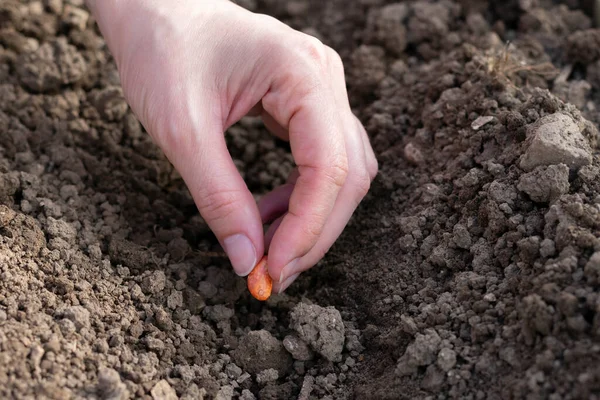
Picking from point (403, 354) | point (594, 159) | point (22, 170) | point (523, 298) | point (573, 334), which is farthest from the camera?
point (22, 170)

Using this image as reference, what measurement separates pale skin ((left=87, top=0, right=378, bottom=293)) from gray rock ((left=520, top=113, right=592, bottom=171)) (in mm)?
524

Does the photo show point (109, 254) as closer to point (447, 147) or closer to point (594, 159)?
point (447, 147)

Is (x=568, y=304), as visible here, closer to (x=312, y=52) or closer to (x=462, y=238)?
(x=462, y=238)

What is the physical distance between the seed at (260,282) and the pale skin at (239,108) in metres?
0.03

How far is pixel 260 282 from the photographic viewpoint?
2.00 metres

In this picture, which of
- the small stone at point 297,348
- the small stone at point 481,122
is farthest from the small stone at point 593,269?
the small stone at point 297,348

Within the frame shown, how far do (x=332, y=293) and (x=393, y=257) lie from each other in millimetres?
231

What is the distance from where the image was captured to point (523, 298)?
1.71 meters

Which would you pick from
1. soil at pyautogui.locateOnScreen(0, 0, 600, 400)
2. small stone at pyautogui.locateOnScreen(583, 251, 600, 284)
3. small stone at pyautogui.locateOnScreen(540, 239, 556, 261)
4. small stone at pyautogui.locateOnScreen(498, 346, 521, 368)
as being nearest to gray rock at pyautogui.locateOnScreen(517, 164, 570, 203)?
soil at pyautogui.locateOnScreen(0, 0, 600, 400)

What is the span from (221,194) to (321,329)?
49 centimetres

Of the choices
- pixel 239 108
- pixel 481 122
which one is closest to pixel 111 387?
pixel 239 108

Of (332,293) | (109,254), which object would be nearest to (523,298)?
(332,293)

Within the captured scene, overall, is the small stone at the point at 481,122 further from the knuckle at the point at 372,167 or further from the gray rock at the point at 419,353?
the gray rock at the point at 419,353

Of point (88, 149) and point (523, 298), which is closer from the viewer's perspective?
point (523, 298)
